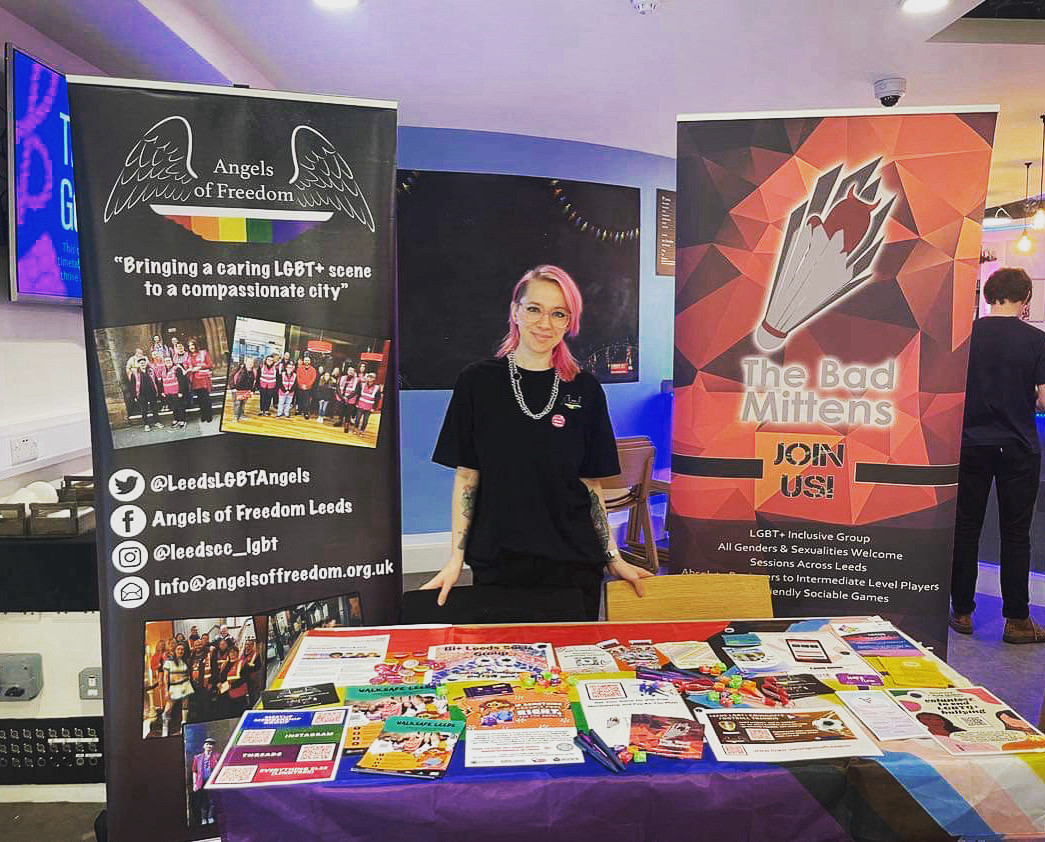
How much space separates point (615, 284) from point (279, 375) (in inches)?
134

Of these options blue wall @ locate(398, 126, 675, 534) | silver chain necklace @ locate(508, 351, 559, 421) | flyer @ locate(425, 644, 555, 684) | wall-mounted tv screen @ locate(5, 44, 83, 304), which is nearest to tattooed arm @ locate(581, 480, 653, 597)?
silver chain necklace @ locate(508, 351, 559, 421)

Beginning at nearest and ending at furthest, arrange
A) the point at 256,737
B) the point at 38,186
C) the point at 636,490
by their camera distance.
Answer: the point at 256,737 < the point at 38,186 < the point at 636,490

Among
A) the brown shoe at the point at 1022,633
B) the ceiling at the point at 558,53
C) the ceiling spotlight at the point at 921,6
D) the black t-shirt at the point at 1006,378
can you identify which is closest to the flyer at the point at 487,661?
the ceiling at the point at 558,53

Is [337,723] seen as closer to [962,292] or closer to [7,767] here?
[7,767]

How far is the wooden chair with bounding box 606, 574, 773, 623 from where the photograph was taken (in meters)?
1.96

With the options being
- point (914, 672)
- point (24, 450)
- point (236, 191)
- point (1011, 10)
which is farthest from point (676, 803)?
point (1011, 10)

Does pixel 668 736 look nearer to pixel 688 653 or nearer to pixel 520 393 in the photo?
pixel 688 653

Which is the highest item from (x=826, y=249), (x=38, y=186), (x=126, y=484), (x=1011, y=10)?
(x=1011, y=10)

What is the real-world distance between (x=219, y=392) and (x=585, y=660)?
1174 mm

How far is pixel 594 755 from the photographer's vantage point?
4.00 feet

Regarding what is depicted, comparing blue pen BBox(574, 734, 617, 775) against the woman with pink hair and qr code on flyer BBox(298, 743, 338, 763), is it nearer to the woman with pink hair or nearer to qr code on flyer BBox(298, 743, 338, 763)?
A: qr code on flyer BBox(298, 743, 338, 763)

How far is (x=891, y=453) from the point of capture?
91.7 inches

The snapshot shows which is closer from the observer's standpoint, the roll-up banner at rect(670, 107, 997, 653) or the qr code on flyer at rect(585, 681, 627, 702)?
the qr code on flyer at rect(585, 681, 627, 702)

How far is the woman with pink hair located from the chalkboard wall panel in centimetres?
241
